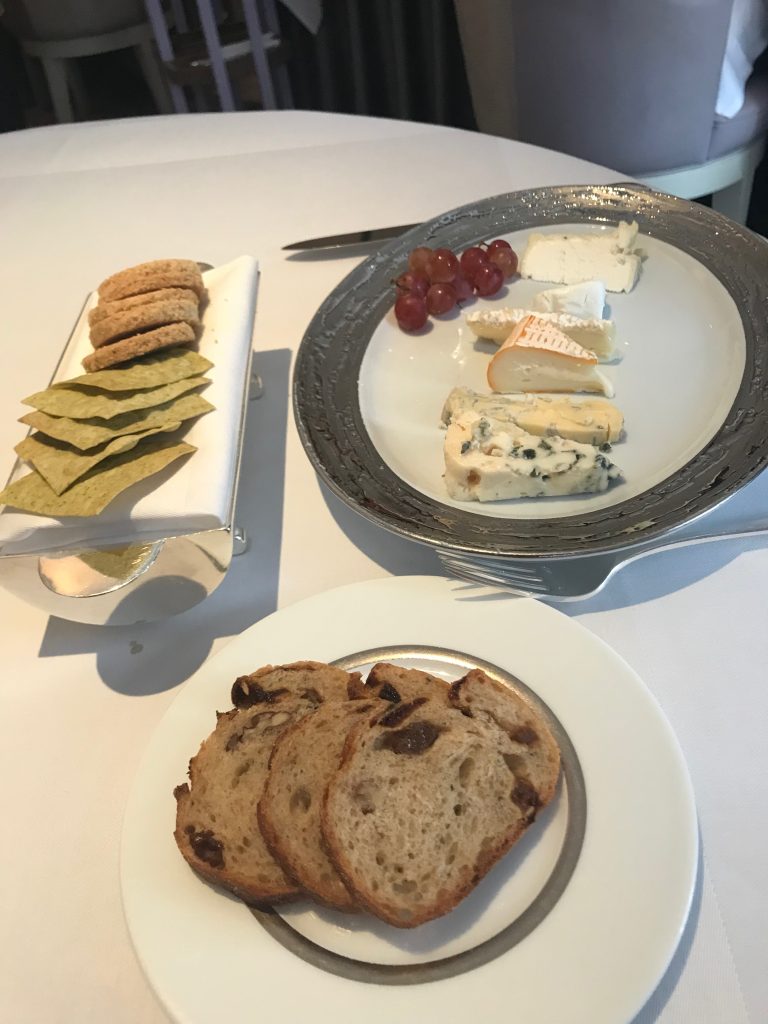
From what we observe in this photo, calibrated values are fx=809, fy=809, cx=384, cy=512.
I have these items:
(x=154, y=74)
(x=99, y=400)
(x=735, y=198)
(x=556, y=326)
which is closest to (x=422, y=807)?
(x=99, y=400)

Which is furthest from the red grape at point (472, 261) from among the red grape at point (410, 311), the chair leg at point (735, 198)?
the chair leg at point (735, 198)

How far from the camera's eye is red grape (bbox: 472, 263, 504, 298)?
1.30m

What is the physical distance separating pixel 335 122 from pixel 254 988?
1.81 meters

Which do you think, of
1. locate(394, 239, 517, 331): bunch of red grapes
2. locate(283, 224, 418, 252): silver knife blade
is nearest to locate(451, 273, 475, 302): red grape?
locate(394, 239, 517, 331): bunch of red grapes

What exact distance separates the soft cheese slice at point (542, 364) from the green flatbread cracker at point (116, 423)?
422 mm

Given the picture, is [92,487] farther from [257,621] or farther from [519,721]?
[519,721]

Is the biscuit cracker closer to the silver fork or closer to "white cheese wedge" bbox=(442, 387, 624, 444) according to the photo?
"white cheese wedge" bbox=(442, 387, 624, 444)

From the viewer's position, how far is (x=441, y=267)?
1.29 meters

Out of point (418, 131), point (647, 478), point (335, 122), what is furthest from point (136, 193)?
point (647, 478)

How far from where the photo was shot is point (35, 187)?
6.06ft

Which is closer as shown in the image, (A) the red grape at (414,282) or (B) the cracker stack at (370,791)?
(B) the cracker stack at (370,791)

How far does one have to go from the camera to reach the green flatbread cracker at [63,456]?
932 mm

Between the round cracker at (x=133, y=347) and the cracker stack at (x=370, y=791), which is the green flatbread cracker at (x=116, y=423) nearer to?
the round cracker at (x=133, y=347)

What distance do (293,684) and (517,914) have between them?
11.1 inches
